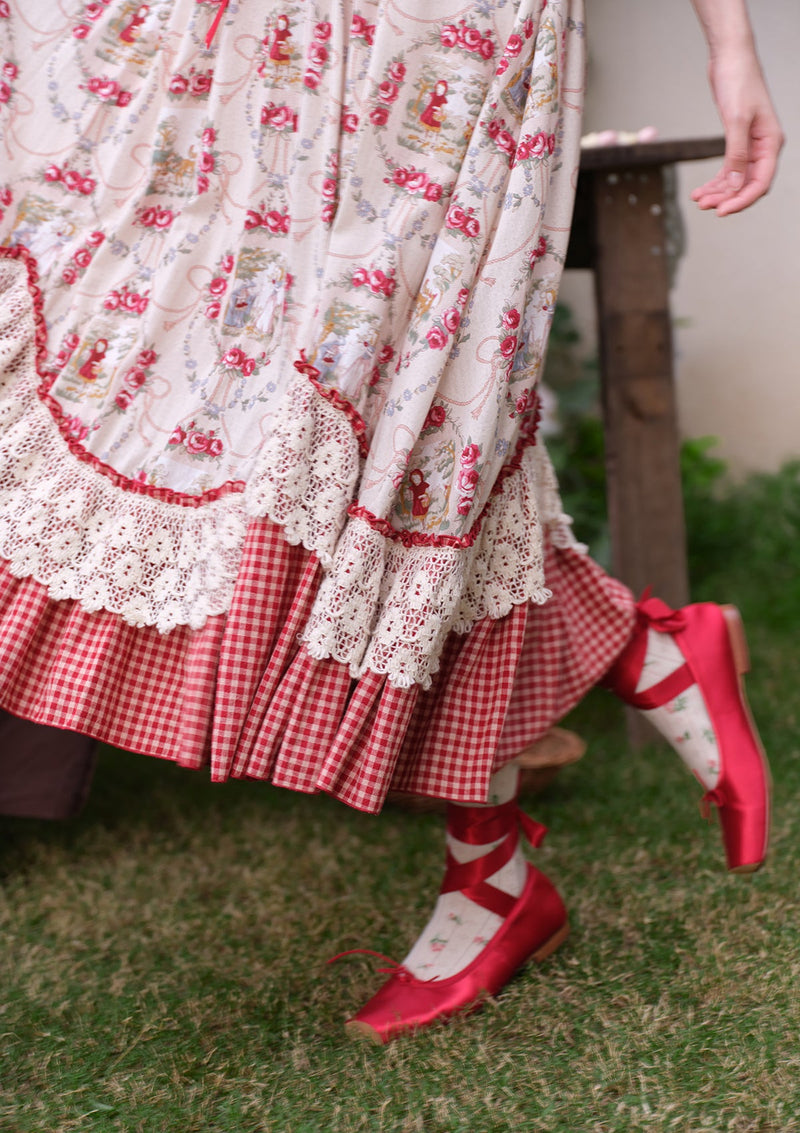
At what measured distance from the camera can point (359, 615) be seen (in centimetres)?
81

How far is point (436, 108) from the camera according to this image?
846 mm

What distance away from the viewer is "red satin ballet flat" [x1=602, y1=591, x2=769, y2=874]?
3.30ft

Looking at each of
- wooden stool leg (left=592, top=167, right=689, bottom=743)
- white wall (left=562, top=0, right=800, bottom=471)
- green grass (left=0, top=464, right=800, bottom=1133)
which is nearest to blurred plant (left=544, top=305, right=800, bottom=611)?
white wall (left=562, top=0, right=800, bottom=471)

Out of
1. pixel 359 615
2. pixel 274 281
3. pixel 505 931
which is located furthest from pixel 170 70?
pixel 505 931

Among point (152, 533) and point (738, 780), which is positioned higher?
point (152, 533)

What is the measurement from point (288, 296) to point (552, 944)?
705 mm

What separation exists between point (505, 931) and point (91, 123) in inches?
33.9

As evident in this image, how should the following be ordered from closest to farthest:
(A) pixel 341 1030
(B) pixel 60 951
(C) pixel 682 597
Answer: (A) pixel 341 1030
(B) pixel 60 951
(C) pixel 682 597

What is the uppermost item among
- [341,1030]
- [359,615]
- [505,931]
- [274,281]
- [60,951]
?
[274,281]

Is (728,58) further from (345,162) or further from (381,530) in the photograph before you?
(381,530)

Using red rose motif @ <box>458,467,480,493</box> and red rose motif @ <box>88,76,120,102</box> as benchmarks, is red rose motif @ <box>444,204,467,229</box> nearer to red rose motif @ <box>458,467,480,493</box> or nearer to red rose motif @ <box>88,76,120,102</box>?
red rose motif @ <box>458,467,480,493</box>

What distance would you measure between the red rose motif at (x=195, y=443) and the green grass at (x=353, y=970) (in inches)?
21.4

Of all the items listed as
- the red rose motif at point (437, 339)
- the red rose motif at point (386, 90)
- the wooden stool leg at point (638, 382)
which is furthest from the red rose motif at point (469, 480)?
the wooden stool leg at point (638, 382)

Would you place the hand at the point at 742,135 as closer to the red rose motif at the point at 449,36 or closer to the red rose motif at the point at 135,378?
the red rose motif at the point at 449,36
